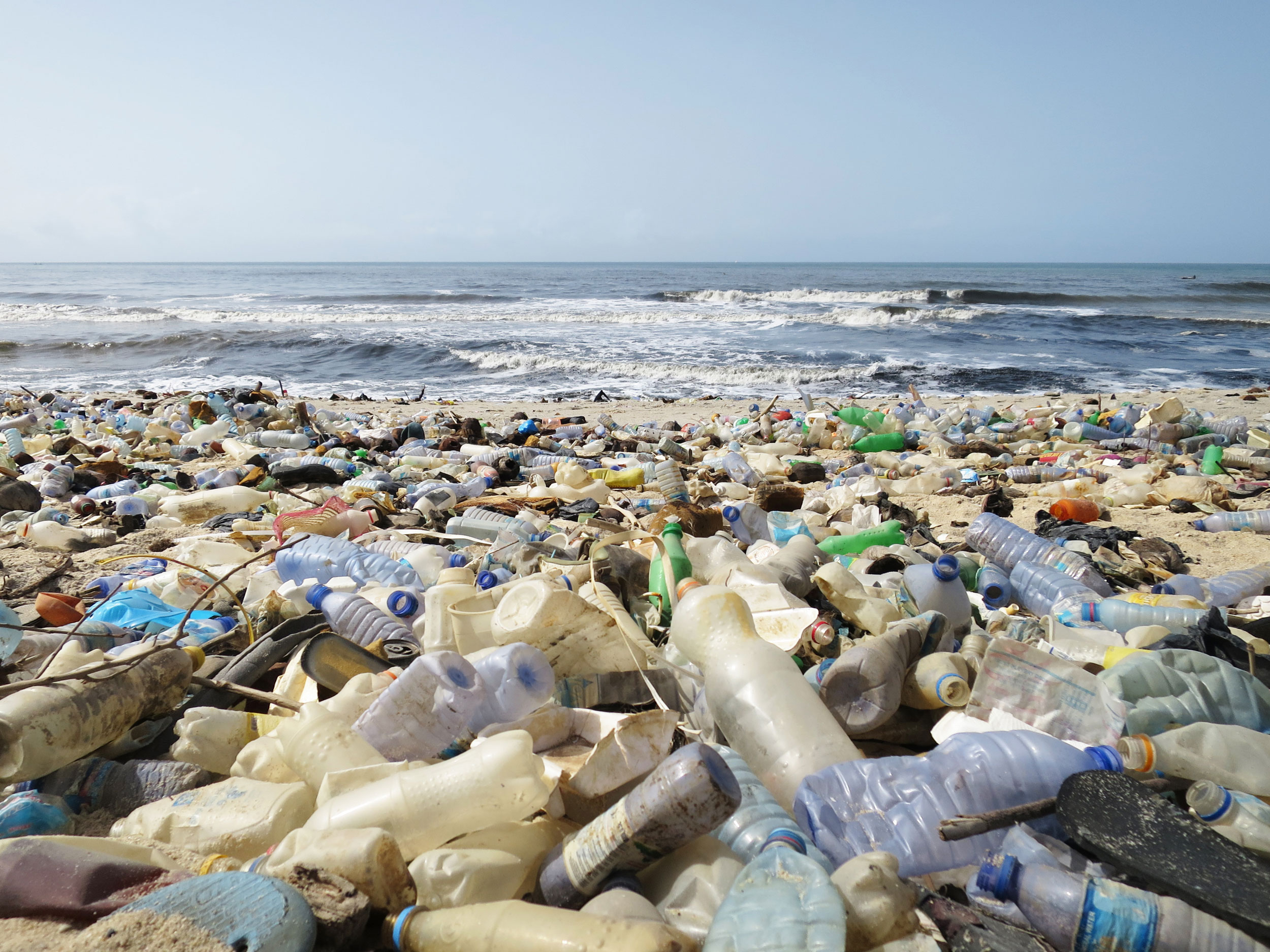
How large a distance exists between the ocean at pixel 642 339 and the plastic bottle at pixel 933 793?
9.56 m

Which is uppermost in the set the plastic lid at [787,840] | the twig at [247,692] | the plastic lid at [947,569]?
the plastic lid at [947,569]

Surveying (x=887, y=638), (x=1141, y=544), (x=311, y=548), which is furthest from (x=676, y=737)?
(x=1141, y=544)

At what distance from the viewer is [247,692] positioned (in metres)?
1.85

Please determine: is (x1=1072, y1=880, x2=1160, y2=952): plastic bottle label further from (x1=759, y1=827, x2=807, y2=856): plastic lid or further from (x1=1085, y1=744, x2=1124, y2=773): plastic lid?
(x1=759, y1=827, x2=807, y2=856): plastic lid

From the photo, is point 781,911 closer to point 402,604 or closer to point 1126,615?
point 402,604

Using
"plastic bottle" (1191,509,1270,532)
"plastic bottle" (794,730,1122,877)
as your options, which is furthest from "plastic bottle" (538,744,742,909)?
"plastic bottle" (1191,509,1270,532)

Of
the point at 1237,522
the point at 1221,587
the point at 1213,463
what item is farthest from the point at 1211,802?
the point at 1213,463

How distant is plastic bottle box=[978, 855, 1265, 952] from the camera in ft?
3.37

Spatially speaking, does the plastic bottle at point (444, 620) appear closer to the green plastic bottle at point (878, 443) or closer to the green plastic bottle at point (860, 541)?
the green plastic bottle at point (860, 541)

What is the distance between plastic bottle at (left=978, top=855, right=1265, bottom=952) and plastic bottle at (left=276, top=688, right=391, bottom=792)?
121 centimetres

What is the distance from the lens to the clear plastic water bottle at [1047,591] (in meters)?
2.51

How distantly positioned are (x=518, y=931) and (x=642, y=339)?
55.6 feet

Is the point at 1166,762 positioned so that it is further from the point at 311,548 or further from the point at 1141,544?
the point at 311,548

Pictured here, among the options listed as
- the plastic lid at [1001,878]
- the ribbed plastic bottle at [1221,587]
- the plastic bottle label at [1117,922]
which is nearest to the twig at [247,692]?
the plastic lid at [1001,878]
